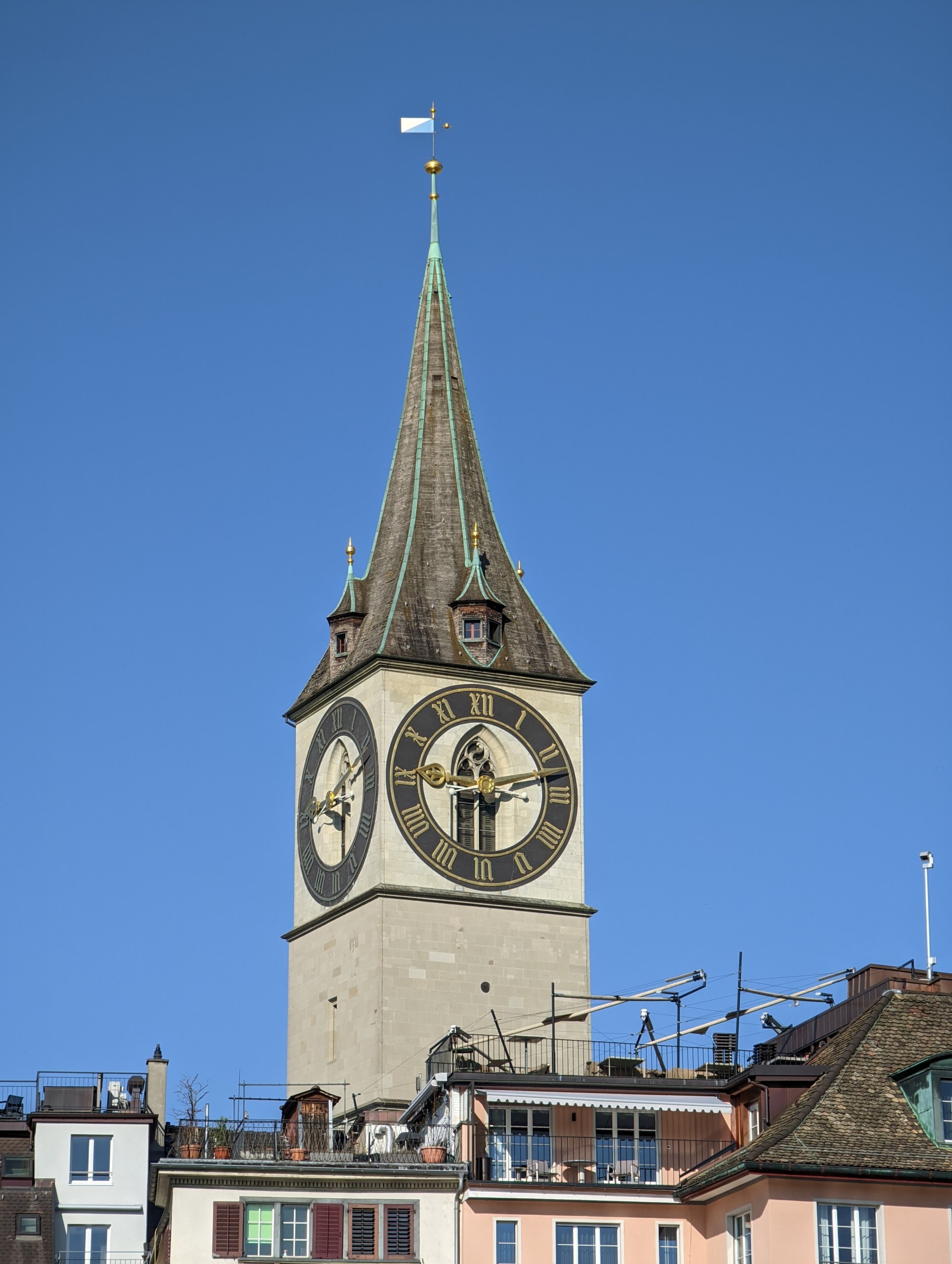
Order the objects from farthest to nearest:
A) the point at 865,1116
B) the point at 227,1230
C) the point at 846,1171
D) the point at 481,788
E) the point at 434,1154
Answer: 1. the point at 481,788
2. the point at 434,1154
3. the point at 227,1230
4. the point at 865,1116
5. the point at 846,1171

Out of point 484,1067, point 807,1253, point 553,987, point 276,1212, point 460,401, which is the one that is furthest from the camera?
point 460,401

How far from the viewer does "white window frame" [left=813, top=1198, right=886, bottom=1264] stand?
64812 millimetres

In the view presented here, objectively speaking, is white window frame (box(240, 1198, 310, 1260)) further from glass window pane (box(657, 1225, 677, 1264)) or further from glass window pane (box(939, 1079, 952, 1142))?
glass window pane (box(939, 1079, 952, 1142))

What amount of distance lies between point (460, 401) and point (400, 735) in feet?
44.8

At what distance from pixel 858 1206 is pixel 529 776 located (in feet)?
105

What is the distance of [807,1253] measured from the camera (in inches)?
2547

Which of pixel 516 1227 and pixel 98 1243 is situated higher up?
pixel 98 1243

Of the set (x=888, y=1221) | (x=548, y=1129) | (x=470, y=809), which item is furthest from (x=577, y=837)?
(x=888, y=1221)

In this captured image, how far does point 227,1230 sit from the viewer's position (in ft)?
225

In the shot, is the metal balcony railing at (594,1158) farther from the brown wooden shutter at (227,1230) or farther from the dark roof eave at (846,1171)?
the dark roof eave at (846,1171)

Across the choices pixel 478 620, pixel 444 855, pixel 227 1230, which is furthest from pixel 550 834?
pixel 227 1230

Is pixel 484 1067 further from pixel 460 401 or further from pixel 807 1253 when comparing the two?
pixel 460 401

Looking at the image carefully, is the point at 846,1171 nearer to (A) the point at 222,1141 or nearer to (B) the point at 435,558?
(A) the point at 222,1141

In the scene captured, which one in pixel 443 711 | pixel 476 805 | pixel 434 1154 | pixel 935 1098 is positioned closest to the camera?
pixel 935 1098
